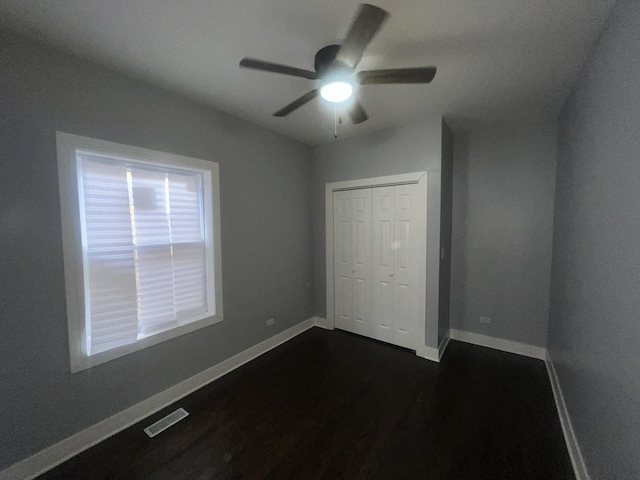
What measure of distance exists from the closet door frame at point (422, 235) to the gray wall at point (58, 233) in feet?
4.34

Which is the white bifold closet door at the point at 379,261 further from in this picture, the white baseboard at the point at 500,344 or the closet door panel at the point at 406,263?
the white baseboard at the point at 500,344

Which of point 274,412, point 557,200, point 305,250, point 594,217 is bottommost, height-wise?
point 274,412

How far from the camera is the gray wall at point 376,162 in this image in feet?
8.70

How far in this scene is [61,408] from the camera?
1585mm

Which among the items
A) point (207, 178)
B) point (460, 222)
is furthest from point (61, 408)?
point (460, 222)

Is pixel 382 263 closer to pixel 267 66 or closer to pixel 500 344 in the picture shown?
pixel 500 344

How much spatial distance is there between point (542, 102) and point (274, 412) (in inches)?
145

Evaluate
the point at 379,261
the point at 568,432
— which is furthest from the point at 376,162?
the point at 568,432

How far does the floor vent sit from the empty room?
0.04ft

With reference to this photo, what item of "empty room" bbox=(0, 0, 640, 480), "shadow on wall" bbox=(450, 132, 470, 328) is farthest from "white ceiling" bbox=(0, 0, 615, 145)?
"shadow on wall" bbox=(450, 132, 470, 328)

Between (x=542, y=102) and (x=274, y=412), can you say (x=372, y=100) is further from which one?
(x=274, y=412)

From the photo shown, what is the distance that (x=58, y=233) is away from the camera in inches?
61.6

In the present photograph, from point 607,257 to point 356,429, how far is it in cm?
189

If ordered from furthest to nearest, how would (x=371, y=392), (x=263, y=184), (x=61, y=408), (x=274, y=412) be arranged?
(x=263, y=184) → (x=371, y=392) → (x=274, y=412) → (x=61, y=408)
